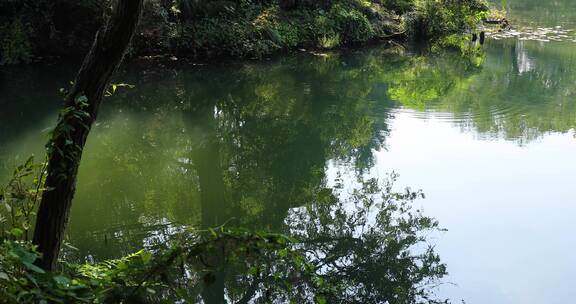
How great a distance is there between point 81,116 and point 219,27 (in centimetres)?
1231

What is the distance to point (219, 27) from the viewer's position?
14.6 meters

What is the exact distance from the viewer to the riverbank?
43.6ft

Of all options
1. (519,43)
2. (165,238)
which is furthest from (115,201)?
(519,43)

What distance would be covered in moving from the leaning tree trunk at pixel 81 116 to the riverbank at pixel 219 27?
11250 millimetres

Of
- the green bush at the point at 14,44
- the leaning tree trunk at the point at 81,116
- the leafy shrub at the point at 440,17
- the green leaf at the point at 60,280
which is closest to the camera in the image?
the green leaf at the point at 60,280

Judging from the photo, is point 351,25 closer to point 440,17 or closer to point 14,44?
point 440,17

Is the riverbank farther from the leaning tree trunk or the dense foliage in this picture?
the leaning tree trunk

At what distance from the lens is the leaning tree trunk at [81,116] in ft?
8.90

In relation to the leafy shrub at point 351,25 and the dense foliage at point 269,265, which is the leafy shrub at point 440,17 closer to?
the leafy shrub at point 351,25

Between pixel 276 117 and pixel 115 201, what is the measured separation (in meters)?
4.29

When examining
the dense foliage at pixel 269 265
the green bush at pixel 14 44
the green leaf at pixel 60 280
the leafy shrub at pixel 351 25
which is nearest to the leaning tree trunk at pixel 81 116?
the dense foliage at pixel 269 265

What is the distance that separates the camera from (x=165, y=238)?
532 centimetres

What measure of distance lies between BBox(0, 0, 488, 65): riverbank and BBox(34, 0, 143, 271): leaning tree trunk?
11250 mm

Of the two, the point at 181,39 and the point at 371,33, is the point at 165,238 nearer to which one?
the point at 181,39
